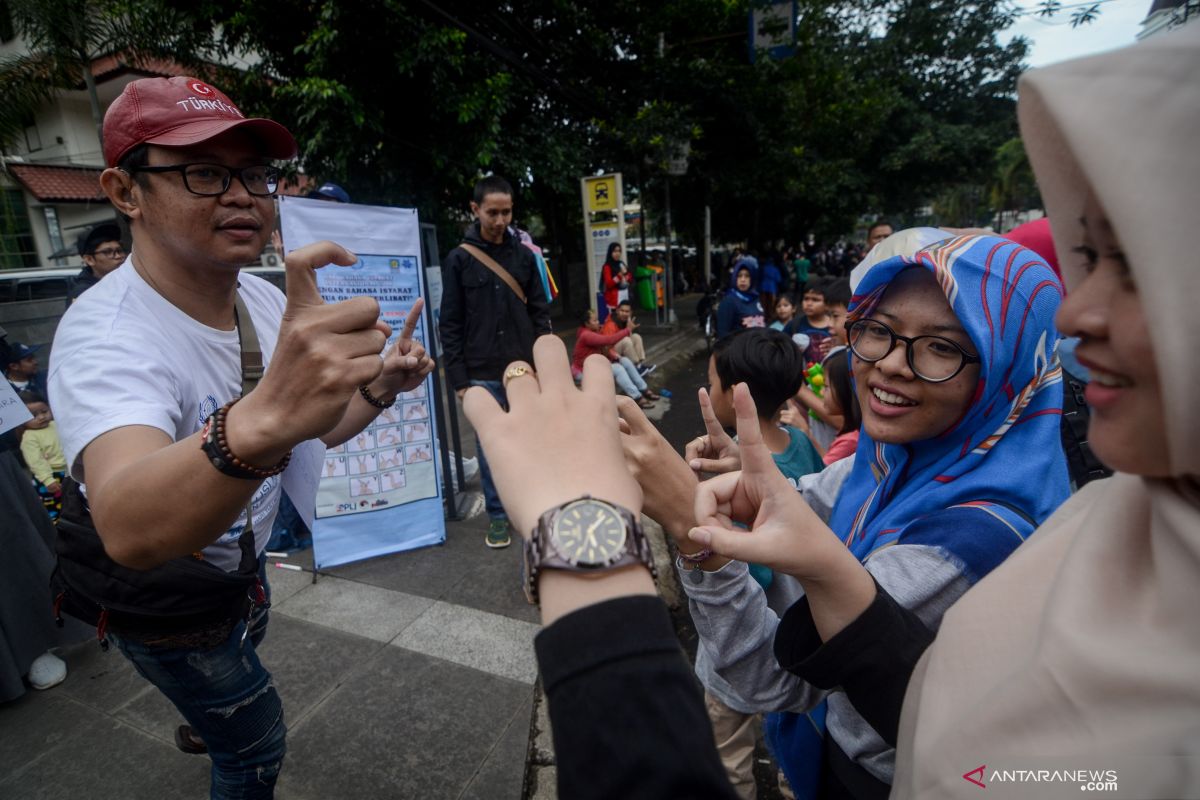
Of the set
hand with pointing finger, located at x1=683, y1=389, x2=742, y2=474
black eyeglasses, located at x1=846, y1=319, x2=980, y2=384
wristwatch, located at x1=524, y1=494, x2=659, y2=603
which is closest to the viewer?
wristwatch, located at x1=524, y1=494, x2=659, y2=603

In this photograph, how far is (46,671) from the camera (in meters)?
2.70

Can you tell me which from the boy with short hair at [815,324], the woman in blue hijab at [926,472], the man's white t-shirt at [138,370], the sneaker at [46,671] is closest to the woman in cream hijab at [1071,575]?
the woman in blue hijab at [926,472]

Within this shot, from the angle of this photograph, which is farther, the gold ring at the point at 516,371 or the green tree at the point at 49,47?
the green tree at the point at 49,47

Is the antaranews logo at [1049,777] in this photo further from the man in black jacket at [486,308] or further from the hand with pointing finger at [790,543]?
the man in black jacket at [486,308]

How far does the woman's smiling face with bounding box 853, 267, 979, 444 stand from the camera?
4.26 ft

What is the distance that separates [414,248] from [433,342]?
683mm

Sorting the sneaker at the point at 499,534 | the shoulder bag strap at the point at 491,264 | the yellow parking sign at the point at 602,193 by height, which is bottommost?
the sneaker at the point at 499,534

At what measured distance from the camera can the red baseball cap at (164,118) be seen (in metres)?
1.39

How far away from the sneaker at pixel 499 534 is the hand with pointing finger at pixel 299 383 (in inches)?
115

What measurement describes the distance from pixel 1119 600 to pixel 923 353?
771mm

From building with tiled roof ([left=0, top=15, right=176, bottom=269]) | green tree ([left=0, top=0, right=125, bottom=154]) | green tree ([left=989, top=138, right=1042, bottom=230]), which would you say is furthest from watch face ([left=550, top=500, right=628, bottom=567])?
green tree ([left=989, top=138, right=1042, bottom=230])

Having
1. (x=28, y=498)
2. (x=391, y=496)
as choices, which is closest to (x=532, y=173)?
(x=391, y=496)

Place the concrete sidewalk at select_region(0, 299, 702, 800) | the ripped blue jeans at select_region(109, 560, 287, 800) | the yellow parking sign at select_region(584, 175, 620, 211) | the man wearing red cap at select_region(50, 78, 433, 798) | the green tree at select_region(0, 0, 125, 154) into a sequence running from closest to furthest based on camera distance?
the man wearing red cap at select_region(50, 78, 433, 798)
the ripped blue jeans at select_region(109, 560, 287, 800)
the concrete sidewalk at select_region(0, 299, 702, 800)
the green tree at select_region(0, 0, 125, 154)
the yellow parking sign at select_region(584, 175, 620, 211)

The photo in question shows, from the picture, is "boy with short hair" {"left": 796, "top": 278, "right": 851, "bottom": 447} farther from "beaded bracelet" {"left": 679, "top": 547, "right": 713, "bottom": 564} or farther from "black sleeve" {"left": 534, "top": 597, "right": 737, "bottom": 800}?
"black sleeve" {"left": 534, "top": 597, "right": 737, "bottom": 800}
